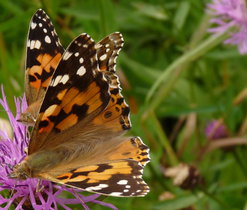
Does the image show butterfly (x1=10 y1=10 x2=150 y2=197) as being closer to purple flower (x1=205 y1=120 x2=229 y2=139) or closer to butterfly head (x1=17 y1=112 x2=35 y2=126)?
butterfly head (x1=17 y1=112 x2=35 y2=126)

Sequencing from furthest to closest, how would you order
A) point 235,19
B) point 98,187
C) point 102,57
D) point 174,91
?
point 174,91, point 235,19, point 102,57, point 98,187

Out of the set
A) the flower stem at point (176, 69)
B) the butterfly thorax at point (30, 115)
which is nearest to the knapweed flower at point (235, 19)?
the flower stem at point (176, 69)

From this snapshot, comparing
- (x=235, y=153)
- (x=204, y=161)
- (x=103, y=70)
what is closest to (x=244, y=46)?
(x=235, y=153)

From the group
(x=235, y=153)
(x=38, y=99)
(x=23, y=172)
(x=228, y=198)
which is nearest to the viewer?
(x=23, y=172)

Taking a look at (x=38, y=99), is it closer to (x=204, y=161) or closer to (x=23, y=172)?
(x=23, y=172)

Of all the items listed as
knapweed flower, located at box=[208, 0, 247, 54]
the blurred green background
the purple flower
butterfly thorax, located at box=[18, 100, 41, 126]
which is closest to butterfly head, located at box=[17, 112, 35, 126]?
butterfly thorax, located at box=[18, 100, 41, 126]

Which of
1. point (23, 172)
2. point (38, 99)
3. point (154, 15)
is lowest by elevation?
point (23, 172)

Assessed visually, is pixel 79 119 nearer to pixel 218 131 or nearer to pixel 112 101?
pixel 112 101

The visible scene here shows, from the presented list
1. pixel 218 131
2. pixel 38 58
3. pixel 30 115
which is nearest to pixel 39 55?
pixel 38 58

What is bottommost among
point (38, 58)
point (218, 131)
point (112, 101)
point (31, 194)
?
point (218, 131)
